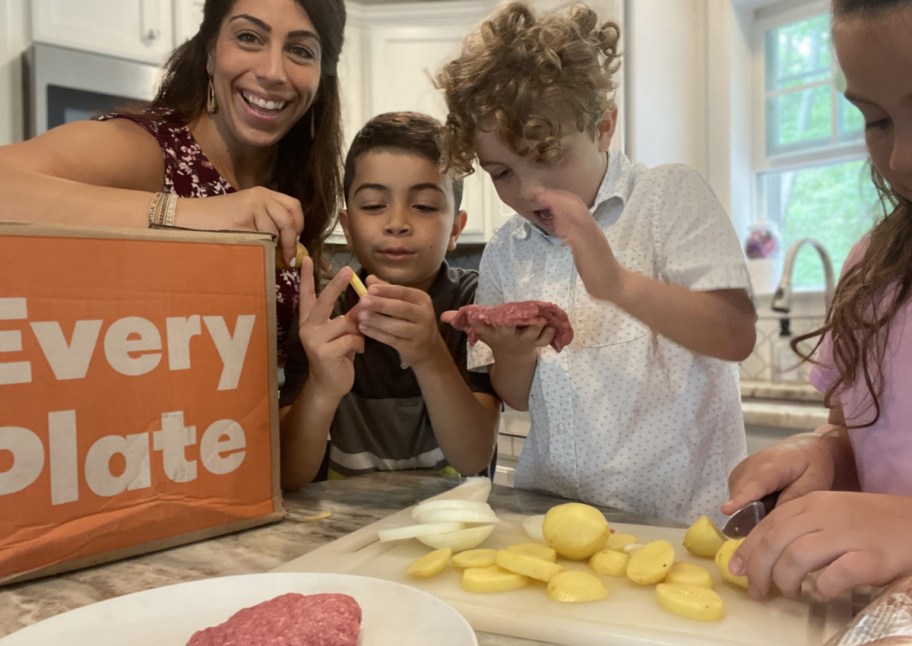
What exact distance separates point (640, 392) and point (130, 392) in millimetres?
703

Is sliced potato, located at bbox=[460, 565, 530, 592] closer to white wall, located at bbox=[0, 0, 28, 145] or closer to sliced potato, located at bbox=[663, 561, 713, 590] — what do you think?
sliced potato, located at bbox=[663, 561, 713, 590]

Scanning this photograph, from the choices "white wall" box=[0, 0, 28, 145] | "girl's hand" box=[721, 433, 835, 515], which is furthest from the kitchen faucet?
"white wall" box=[0, 0, 28, 145]

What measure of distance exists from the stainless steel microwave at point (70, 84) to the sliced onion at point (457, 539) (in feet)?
5.98

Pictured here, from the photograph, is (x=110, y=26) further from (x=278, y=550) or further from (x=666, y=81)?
(x=278, y=550)

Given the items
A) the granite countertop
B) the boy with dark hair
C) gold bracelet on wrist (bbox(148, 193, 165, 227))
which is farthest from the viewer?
the granite countertop

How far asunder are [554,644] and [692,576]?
0.14m

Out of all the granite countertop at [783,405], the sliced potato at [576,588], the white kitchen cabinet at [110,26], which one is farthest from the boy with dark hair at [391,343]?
the white kitchen cabinet at [110,26]

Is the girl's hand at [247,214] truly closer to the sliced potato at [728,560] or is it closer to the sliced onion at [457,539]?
the sliced onion at [457,539]

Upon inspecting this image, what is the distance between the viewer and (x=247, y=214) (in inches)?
34.9

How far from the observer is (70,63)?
7.14ft

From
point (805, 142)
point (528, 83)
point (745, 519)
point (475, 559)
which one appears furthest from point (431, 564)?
point (805, 142)

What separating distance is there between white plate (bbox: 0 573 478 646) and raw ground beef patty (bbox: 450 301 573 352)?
457mm

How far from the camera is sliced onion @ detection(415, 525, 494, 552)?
680 mm

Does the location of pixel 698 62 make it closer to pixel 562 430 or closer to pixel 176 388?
pixel 562 430
